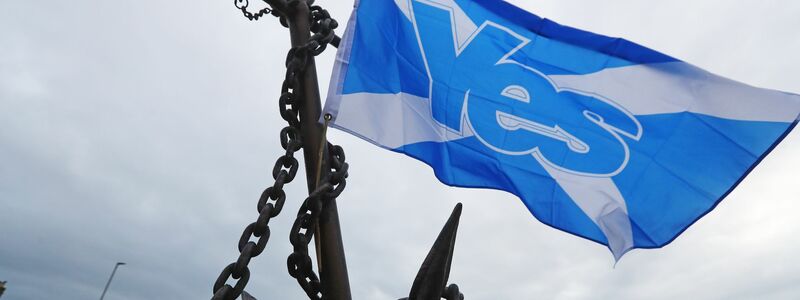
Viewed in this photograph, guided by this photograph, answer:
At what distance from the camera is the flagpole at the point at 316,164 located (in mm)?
2088

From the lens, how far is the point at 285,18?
9.65 ft

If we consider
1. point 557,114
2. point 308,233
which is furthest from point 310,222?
point 557,114

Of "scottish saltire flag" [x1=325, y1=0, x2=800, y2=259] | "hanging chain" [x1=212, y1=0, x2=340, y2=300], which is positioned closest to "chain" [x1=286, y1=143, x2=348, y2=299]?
"hanging chain" [x1=212, y1=0, x2=340, y2=300]

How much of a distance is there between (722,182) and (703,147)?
268 mm

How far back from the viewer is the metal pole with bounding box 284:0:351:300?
6.85ft

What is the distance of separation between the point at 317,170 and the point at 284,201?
0.25 metres

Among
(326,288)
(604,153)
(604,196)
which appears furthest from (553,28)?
(326,288)

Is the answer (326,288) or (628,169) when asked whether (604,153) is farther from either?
(326,288)

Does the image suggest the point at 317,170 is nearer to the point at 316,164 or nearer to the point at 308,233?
the point at 316,164

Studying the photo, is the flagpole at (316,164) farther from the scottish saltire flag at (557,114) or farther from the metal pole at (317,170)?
the scottish saltire flag at (557,114)

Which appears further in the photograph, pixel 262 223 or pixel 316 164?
pixel 316 164

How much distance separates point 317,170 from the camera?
2297mm

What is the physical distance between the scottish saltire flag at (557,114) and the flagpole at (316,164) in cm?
30

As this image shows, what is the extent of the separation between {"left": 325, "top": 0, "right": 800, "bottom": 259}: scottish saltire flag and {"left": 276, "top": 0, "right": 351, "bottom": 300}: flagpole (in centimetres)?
30
